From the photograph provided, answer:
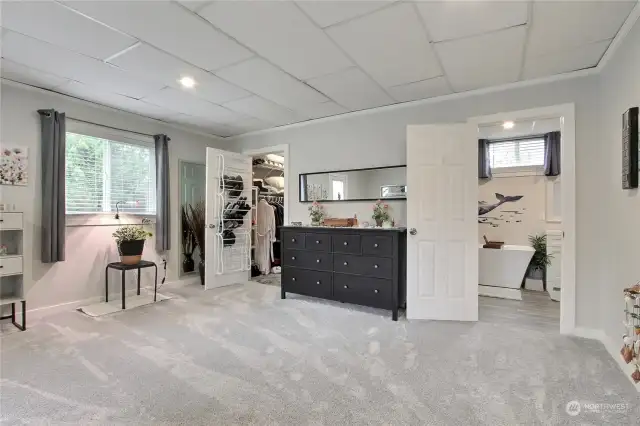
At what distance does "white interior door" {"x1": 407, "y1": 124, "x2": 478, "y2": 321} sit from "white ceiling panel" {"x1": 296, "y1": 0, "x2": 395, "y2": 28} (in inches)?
63.6

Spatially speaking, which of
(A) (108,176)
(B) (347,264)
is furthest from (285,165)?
(A) (108,176)

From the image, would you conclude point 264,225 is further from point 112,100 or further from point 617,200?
point 617,200

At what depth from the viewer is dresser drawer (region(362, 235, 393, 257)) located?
3441 millimetres

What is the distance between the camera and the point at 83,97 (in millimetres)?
3697

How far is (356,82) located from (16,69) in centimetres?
320

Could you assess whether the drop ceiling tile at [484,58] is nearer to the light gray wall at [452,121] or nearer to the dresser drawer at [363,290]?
the light gray wall at [452,121]

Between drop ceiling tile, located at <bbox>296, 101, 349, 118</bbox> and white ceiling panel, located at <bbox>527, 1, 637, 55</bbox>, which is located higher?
drop ceiling tile, located at <bbox>296, 101, 349, 118</bbox>

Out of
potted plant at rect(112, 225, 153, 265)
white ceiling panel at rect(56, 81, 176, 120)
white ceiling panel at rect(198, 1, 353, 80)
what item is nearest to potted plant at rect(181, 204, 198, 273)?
potted plant at rect(112, 225, 153, 265)

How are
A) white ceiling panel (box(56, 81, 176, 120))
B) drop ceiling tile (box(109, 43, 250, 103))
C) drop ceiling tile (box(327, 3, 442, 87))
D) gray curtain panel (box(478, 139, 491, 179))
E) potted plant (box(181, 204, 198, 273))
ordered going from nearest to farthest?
1. drop ceiling tile (box(327, 3, 442, 87))
2. drop ceiling tile (box(109, 43, 250, 103))
3. white ceiling panel (box(56, 81, 176, 120))
4. potted plant (box(181, 204, 198, 273))
5. gray curtain panel (box(478, 139, 491, 179))

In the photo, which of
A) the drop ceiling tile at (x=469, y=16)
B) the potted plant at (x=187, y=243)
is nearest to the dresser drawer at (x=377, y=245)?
the drop ceiling tile at (x=469, y=16)

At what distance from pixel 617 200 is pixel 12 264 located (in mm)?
5244

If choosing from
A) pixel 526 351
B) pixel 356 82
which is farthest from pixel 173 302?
pixel 526 351

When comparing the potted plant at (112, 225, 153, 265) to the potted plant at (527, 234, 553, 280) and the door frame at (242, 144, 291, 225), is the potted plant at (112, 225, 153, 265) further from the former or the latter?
the potted plant at (527, 234, 553, 280)

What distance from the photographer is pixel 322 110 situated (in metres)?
4.16
